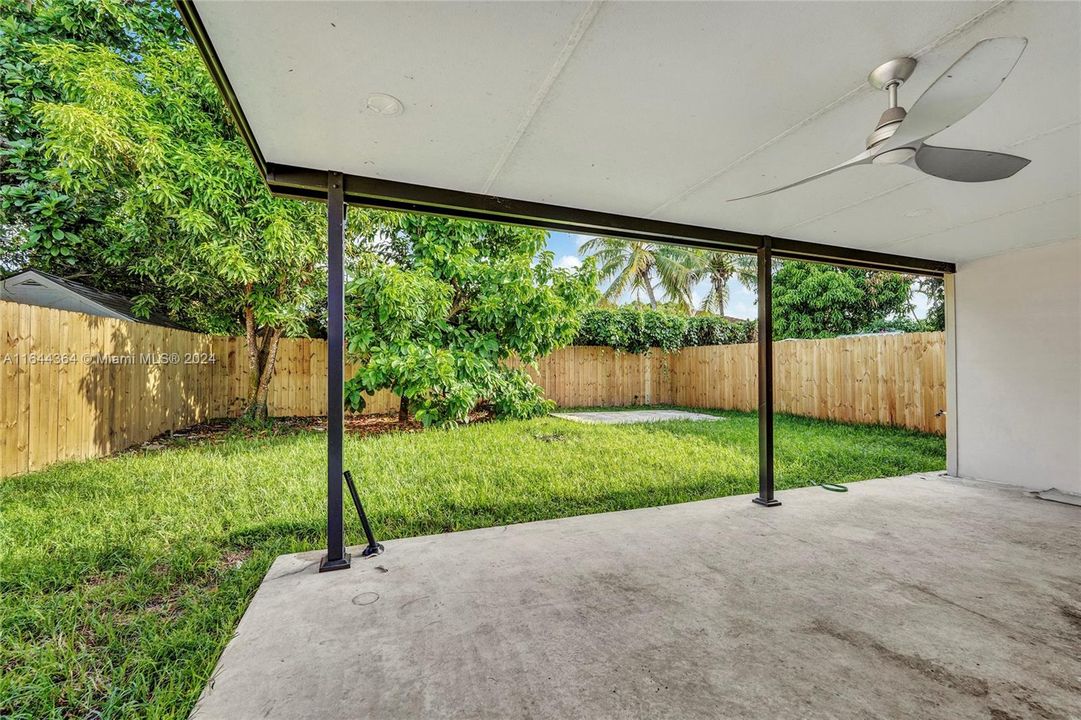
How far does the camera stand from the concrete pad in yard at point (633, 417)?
7.84 metres

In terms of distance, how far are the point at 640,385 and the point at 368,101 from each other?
31.5 feet

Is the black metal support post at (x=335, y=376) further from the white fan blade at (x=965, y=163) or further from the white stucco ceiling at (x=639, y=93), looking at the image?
the white fan blade at (x=965, y=163)

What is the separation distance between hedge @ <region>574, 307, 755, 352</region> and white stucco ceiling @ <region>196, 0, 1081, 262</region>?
729 centimetres

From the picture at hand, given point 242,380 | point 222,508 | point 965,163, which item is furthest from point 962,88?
point 242,380

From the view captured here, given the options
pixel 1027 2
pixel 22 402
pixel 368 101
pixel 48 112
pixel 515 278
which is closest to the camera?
pixel 1027 2

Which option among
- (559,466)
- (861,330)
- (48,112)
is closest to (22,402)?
(48,112)

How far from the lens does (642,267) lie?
14.0 metres

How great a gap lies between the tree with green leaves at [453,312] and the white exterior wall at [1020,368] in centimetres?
444

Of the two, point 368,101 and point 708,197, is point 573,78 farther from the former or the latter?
point 708,197

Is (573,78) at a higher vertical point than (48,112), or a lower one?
lower

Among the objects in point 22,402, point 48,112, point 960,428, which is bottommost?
point 960,428

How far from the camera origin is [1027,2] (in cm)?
138

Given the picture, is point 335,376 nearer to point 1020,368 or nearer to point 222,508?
point 222,508

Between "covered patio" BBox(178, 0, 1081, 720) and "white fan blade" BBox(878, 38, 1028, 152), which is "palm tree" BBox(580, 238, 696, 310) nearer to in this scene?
"covered patio" BBox(178, 0, 1081, 720)
